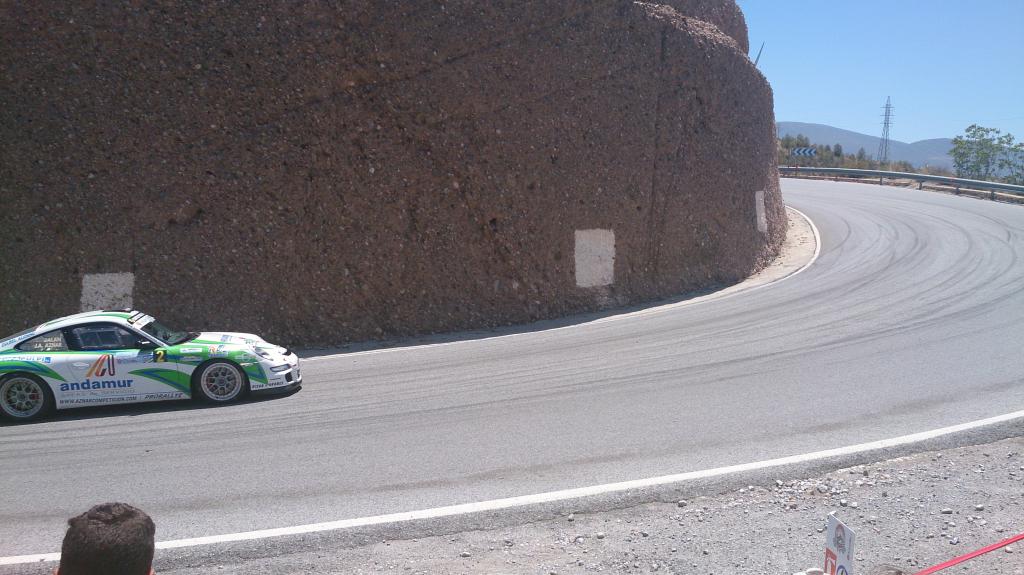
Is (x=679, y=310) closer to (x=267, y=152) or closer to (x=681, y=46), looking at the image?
(x=681, y=46)

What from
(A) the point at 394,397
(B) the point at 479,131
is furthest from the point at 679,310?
(A) the point at 394,397

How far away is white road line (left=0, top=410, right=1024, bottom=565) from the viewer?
559 cm

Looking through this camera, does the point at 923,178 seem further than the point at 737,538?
Yes

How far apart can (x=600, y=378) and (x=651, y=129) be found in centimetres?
867

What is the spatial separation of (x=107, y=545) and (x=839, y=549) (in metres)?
3.47

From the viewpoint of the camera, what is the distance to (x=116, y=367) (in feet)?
31.3

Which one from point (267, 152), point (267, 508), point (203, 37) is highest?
point (203, 37)

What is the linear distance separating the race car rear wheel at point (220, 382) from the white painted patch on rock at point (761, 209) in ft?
46.7

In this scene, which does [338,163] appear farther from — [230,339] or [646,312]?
[646,312]

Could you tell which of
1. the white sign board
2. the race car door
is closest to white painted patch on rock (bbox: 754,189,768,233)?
the race car door

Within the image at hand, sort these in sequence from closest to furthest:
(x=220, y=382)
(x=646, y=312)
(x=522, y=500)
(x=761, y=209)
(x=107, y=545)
Answer: 1. (x=107, y=545)
2. (x=522, y=500)
3. (x=220, y=382)
4. (x=646, y=312)
5. (x=761, y=209)

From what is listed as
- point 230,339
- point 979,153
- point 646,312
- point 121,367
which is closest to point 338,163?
point 230,339

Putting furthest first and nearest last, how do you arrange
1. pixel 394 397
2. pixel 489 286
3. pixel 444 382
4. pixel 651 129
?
pixel 651 129, pixel 489 286, pixel 444 382, pixel 394 397

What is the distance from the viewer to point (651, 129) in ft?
56.0
